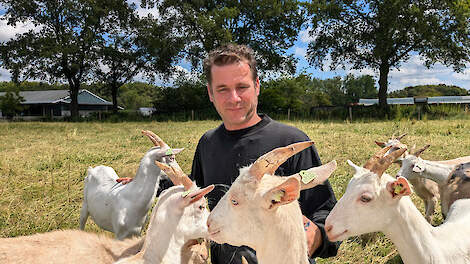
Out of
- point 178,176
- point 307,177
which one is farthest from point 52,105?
point 307,177

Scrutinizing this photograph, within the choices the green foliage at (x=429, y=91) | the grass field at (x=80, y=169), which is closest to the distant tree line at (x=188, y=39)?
the grass field at (x=80, y=169)

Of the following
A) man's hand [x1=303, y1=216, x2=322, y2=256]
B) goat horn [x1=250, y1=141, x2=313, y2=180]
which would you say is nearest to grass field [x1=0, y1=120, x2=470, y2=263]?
man's hand [x1=303, y1=216, x2=322, y2=256]

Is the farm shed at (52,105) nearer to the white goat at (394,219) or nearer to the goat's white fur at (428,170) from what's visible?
the goat's white fur at (428,170)

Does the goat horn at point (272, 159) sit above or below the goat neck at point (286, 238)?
above

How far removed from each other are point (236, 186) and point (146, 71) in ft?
114

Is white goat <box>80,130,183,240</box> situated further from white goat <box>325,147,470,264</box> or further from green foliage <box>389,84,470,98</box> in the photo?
green foliage <box>389,84,470,98</box>

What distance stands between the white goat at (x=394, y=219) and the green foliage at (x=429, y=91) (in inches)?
3736

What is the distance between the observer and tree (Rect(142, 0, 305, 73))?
30.4 meters

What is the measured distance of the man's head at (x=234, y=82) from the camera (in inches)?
98.0

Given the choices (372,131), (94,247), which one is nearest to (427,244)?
(94,247)

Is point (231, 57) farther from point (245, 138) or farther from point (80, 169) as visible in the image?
point (80, 169)

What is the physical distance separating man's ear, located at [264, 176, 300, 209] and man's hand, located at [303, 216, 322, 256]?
467 millimetres

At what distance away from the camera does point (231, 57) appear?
250 centimetres

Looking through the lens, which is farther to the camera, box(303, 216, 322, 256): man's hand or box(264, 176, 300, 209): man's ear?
box(303, 216, 322, 256): man's hand
